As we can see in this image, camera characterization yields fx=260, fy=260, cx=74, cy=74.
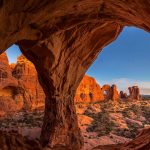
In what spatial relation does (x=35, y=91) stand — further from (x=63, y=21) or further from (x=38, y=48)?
(x=63, y=21)

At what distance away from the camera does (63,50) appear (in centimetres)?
1445

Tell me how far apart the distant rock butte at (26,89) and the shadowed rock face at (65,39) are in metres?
16.4

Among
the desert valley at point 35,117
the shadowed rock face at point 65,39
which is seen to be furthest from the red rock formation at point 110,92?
the shadowed rock face at point 65,39

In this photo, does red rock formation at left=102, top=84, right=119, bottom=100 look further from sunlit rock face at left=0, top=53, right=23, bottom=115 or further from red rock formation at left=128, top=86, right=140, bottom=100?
A: sunlit rock face at left=0, top=53, right=23, bottom=115

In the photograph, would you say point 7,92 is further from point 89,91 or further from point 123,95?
point 123,95

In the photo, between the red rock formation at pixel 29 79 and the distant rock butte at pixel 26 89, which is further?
the red rock formation at pixel 29 79

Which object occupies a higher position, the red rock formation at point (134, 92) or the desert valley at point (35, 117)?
the red rock formation at point (134, 92)

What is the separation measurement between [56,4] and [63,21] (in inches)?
113

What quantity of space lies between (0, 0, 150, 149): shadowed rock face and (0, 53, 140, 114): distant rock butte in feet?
53.7

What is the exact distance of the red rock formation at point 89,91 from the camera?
57031 mm

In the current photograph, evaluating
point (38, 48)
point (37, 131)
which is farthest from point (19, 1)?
point (37, 131)

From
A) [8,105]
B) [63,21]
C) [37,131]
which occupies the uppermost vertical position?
[63,21]

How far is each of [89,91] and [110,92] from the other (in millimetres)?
6338

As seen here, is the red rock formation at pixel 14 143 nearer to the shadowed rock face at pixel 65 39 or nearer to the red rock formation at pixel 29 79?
the shadowed rock face at pixel 65 39
